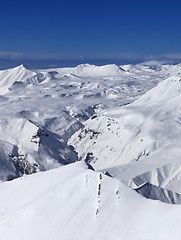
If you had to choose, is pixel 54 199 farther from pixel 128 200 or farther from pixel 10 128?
pixel 10 128

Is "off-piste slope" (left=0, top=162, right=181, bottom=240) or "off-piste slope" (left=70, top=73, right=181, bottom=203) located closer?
"off-piste slope" (left=0, top=162, right=181, bottom=240)

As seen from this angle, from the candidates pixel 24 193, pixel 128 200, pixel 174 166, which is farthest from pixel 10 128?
pixel 128 200

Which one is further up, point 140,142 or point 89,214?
point 89,214

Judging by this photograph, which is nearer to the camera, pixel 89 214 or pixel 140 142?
pixel 89 214

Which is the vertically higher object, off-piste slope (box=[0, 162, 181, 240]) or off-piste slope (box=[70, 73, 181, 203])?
off-piste slope (box=[0, 162, 181, 240])

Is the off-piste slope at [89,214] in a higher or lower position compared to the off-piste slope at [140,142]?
higher

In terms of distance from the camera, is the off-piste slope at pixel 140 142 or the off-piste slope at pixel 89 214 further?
the off-piste slope at pixel 140 142
